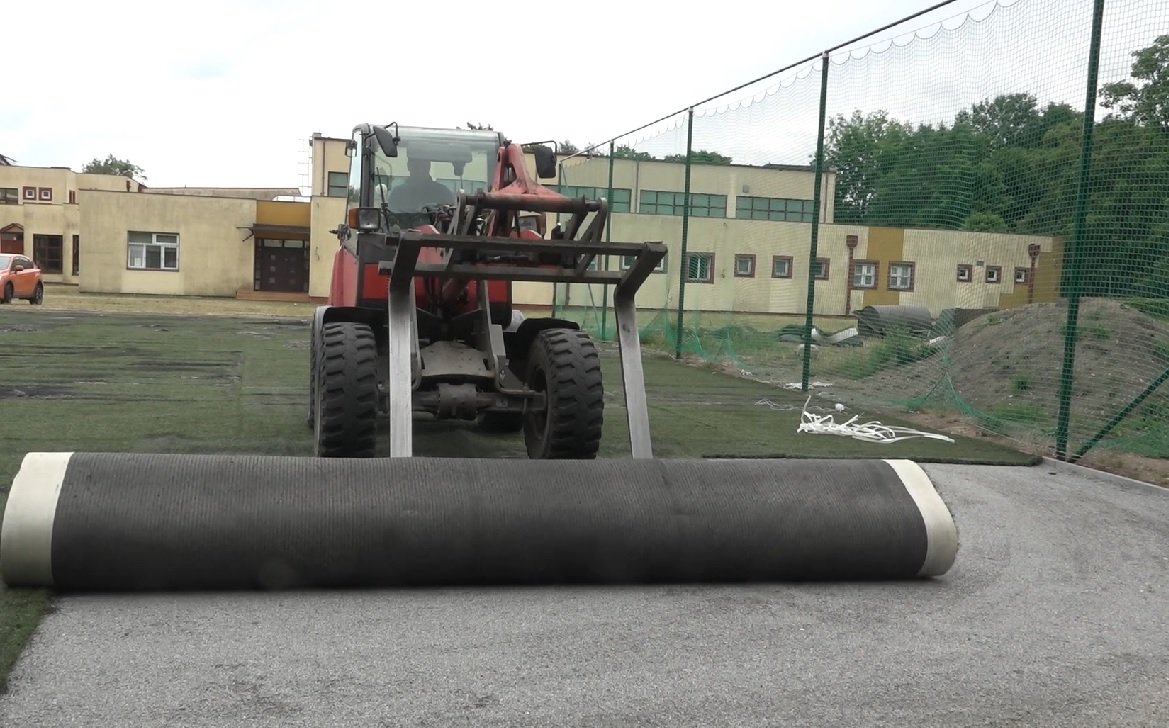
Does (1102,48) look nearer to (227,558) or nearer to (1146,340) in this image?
(1146,340)

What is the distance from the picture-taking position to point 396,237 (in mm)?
6184

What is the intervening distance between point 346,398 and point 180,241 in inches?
1572

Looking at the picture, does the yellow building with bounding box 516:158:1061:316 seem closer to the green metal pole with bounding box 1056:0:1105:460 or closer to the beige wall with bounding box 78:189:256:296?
the green metal pole with bounding box 1056:0:1105:460

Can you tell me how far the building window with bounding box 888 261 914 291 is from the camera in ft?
38.9

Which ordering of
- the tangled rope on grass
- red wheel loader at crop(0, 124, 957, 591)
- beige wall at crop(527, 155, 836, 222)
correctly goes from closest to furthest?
red wheel loader at crop(0, 124, 957, 591) < the tangled rope on grass < beige wall at crop(527, 155, 836, 222)

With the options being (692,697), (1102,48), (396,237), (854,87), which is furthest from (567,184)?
(692,697)

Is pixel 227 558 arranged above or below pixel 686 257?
below

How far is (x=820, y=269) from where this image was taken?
13242 millimetres

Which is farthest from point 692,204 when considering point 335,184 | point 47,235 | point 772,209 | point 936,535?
point 47,235

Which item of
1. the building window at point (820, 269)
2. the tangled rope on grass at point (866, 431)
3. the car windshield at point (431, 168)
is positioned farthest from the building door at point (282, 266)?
the car windshield at point (431, 168)

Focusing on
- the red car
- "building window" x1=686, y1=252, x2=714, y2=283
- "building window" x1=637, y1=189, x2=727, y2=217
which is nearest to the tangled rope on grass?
"building window" x1=686, y1=252, x2=714, y2=283

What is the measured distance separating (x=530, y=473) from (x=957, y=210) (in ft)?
22.3

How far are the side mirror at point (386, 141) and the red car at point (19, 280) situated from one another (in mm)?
24513

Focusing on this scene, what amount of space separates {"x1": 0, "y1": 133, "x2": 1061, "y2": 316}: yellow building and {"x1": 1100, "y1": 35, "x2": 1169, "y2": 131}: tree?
4.02 feet
